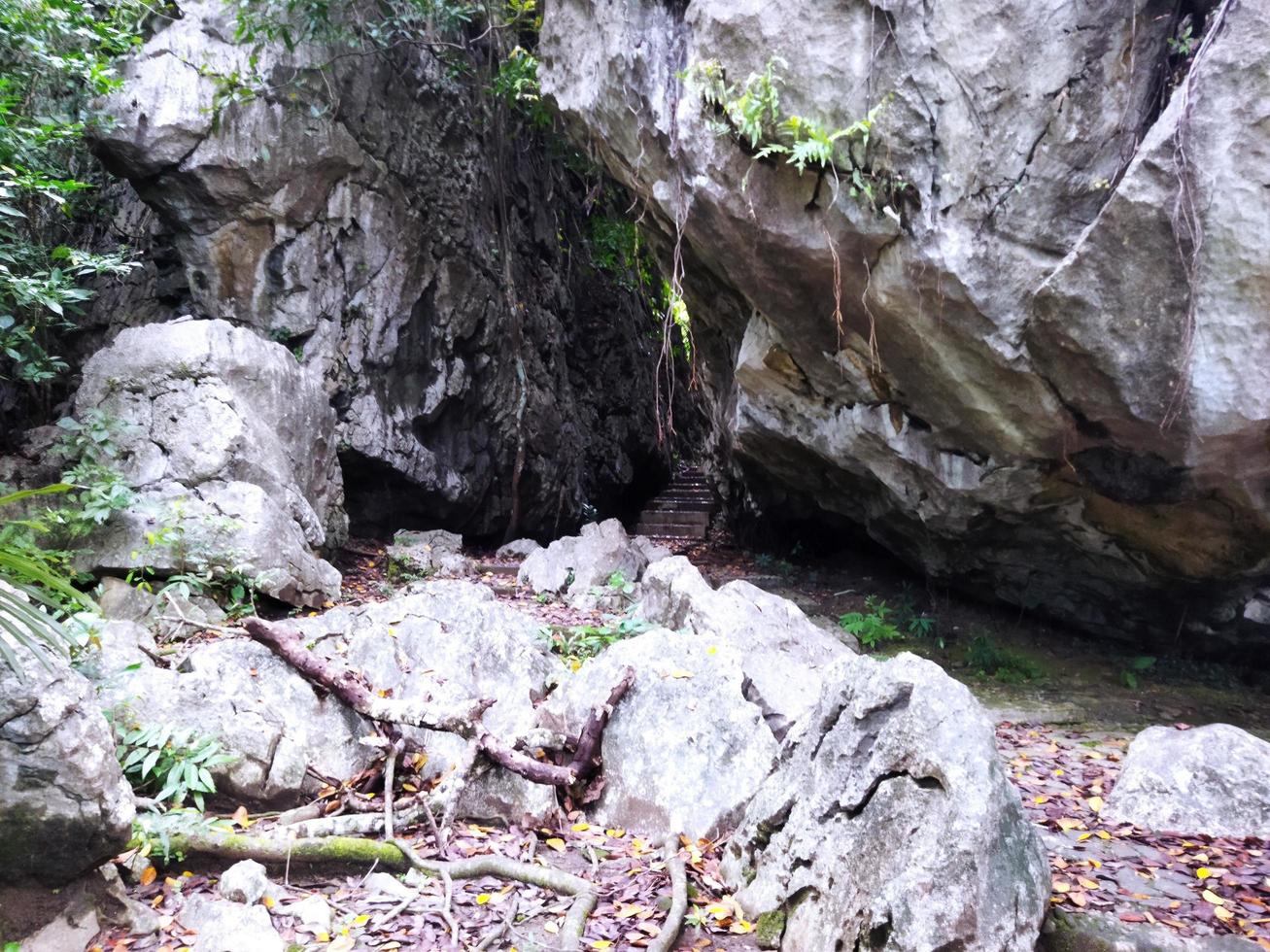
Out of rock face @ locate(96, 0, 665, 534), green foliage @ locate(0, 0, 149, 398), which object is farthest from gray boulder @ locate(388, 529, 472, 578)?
green foliage @ locate(0, 0, 149, 398)

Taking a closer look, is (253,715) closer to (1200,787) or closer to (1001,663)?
(1200,787)

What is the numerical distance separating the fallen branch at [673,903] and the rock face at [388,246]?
7.30 m

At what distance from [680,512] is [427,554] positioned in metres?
8.96

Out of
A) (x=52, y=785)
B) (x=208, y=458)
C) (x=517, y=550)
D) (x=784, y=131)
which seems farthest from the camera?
(x=517, y=550)

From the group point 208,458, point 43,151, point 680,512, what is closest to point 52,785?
point 208,458

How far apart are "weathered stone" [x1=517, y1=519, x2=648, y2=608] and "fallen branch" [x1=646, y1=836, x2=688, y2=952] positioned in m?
4.32

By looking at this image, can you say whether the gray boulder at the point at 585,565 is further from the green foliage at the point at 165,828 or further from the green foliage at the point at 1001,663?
the green foliage at the point at 165,828

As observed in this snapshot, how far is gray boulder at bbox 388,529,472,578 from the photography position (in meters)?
8.62

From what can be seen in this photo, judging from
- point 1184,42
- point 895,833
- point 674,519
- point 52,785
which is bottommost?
point 52,785

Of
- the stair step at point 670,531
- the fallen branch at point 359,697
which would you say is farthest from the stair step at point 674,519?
the fallen branch at point 359,697

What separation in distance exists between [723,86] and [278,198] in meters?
5.80

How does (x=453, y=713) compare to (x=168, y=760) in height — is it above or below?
above

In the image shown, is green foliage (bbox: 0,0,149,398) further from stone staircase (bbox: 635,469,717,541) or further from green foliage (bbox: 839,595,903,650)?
stone staircase (bbox: 635,469,717,541)

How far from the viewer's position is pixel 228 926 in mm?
2846
